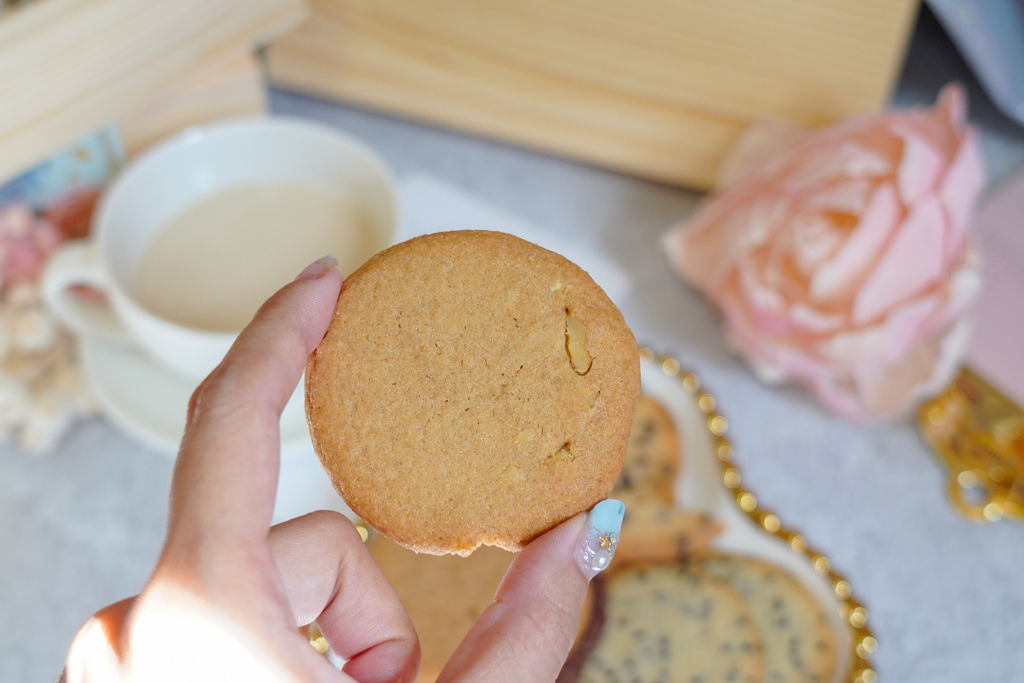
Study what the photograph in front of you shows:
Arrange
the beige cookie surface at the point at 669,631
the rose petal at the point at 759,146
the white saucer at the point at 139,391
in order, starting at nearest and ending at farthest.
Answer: the beige cookie surface at the point at 669,631 → the white saucer at the point at 139,391 → the rose petal at the point at 759,146

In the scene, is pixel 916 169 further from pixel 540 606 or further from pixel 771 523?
pixel 540 606

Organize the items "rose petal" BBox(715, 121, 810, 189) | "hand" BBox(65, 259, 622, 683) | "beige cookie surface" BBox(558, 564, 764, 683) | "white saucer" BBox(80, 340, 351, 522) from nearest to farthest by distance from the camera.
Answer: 1. "hand" BBox(65, 259, 622, 683)
2. "beige cookie surface" BBox(558, 564, 764, 683)
3. "white saucer" BBox(80, 340, 351, 522)
4. "rose petal" BBox(715, 121, 810, 189)

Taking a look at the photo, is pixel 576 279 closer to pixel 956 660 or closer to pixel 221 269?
pixel 221 269

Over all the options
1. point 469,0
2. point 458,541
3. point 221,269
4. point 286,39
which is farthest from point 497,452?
point 286,39

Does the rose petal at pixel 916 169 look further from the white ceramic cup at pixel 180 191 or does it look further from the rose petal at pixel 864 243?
the white ceramic cup at pixel 180 191

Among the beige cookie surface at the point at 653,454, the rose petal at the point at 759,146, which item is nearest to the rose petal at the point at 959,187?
the rose petal at the point at 759,146

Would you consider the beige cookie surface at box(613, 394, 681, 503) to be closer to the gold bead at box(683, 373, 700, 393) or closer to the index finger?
the gold bead at box(683, 373, 700, 393)

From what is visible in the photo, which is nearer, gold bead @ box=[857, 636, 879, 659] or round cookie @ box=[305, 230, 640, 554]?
round cookie @ box=[305, 230, 640, 554]

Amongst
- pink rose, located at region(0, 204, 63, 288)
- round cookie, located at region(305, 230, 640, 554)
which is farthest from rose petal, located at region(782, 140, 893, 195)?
pink rose, located at region(0, 204, 63, 288)

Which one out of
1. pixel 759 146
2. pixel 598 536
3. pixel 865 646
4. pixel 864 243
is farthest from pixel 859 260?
pixel 598 536
